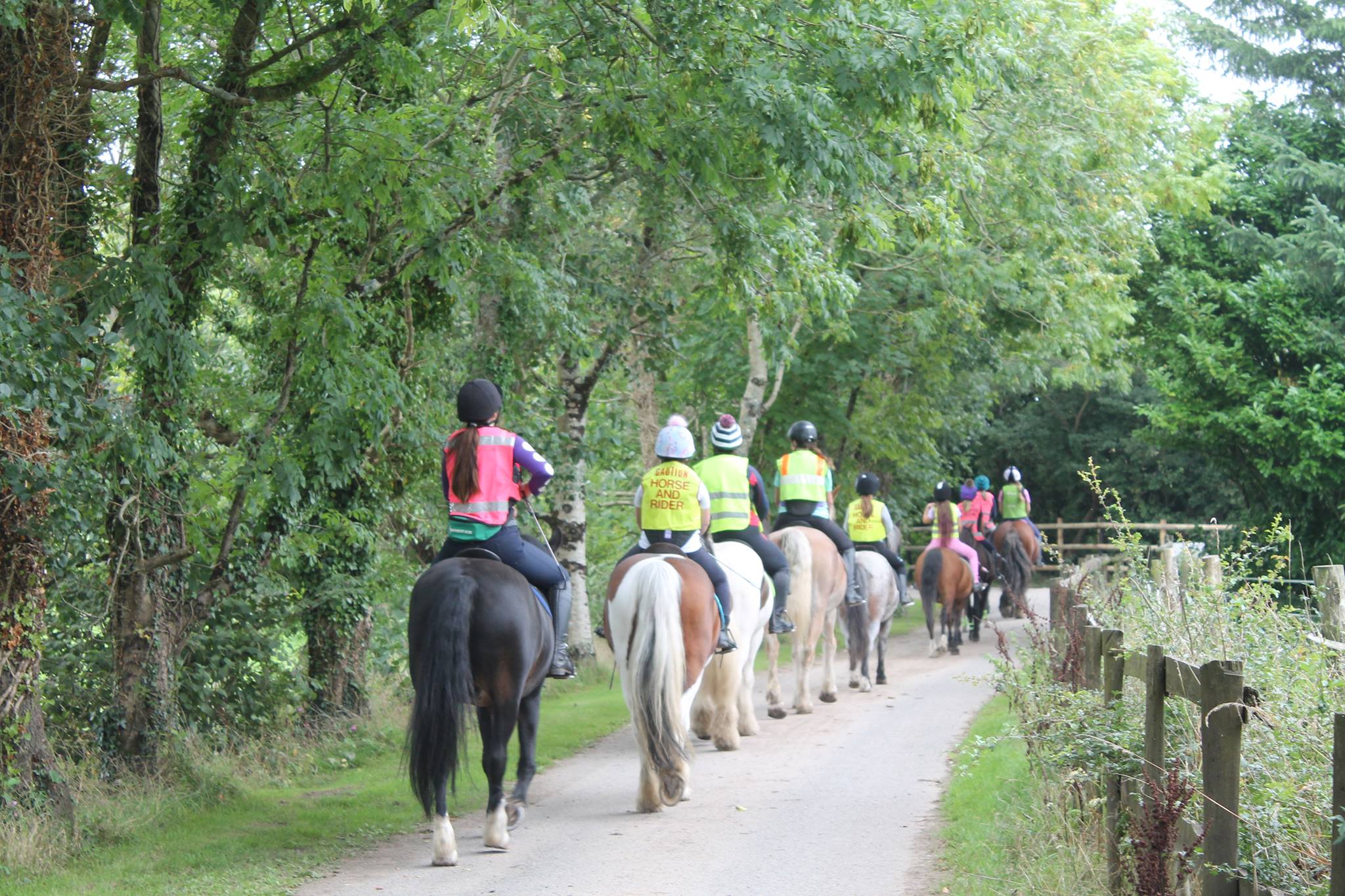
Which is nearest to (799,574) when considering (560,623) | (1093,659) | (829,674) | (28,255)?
(829,674)

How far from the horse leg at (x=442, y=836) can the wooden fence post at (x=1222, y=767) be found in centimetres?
476

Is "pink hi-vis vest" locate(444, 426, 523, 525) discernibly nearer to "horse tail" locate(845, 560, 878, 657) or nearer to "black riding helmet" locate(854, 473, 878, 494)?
"horse tail" locate(845, 560, 878, 657)

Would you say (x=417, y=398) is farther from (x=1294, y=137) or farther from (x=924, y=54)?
(x=1294, y=137)

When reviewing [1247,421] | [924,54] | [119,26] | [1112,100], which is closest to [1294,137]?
[1247,421]

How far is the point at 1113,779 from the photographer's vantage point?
6.87 m

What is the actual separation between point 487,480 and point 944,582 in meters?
13.3

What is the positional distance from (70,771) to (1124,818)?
7.09 meters

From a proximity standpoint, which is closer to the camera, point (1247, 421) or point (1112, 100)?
point (1112, 100)

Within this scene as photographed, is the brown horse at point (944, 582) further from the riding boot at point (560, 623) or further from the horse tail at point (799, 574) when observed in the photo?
the riding boot at point (560, 623)

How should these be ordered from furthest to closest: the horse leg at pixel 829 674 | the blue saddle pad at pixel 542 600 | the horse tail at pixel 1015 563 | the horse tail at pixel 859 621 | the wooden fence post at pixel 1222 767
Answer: the horse tail at pixel 1015 563 < the horse tail at pixel 859 621 < the horse leg at pixel 829 674 < the blue saddle pad at pixel 542 600 < the wooden fence post at pixel 1222 767

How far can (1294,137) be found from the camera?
94.0 ft

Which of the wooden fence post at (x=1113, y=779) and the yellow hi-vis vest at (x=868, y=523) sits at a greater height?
the yellow hi-vis vest at (x=868, y=523)

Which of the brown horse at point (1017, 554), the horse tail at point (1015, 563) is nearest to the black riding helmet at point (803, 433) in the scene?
the brown horse at point (1017, 554)

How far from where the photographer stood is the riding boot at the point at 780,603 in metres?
13.9
